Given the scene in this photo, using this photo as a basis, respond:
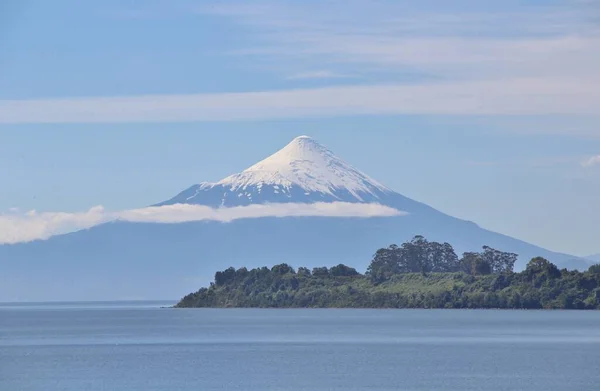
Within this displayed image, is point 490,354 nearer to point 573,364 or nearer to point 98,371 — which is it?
point 573,364

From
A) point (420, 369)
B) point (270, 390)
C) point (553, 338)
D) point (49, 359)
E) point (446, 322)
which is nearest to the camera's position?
point (270, 390)

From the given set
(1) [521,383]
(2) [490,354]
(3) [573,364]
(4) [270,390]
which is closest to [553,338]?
(2) [490,354]

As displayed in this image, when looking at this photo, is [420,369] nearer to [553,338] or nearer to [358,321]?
[553,338]

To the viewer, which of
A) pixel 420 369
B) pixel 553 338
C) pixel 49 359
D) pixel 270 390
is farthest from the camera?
pixel 553 338

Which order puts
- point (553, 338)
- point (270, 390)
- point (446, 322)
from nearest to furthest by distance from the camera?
point (270, 390) < point (553, 338) < point (446, 322)

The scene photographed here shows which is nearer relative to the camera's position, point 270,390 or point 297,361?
point 270,390

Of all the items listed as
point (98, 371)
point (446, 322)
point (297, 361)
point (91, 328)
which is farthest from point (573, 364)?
point (91, 328)
